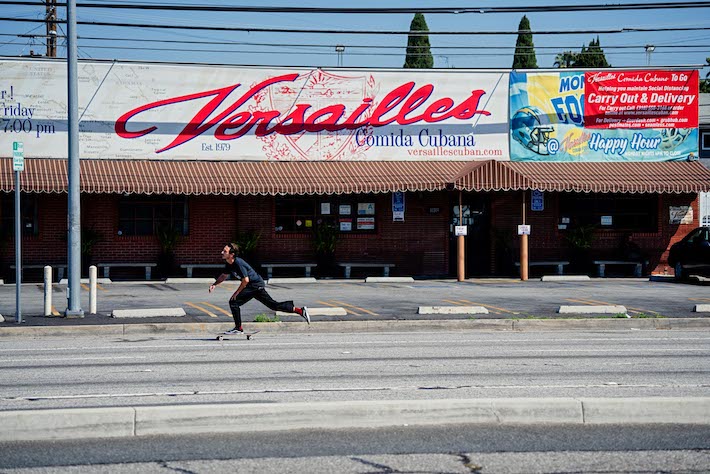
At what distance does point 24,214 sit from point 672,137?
2073cm

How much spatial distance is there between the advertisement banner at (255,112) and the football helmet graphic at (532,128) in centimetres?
42

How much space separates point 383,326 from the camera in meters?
18.0

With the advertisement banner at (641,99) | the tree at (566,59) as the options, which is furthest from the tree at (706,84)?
the advertisement banner at (641,99)

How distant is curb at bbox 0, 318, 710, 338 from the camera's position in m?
17.2

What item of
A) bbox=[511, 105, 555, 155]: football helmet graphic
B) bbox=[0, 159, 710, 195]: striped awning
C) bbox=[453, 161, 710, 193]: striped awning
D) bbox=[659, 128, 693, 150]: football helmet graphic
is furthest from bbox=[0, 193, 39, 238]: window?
bbox=[659, 128, 693, 150]: football helmet graphic

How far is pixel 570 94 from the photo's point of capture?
30.9m

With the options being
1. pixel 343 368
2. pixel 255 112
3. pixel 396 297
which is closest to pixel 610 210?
pixel 396 297

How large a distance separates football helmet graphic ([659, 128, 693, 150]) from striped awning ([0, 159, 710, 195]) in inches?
44.4

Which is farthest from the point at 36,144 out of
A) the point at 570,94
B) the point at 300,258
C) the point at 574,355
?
the point at 574,355

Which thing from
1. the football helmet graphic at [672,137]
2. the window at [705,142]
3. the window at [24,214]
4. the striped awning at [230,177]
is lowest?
the window at [24,214]

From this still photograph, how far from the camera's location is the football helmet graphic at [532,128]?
1210 inches

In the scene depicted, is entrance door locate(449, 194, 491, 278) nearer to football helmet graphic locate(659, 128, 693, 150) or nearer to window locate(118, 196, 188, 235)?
football helmet graphic locate(659, 128, 693, 150)

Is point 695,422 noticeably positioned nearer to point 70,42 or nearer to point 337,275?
point 70,42

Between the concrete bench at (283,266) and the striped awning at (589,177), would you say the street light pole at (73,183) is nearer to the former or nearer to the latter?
the concrete bench at (283,266)
